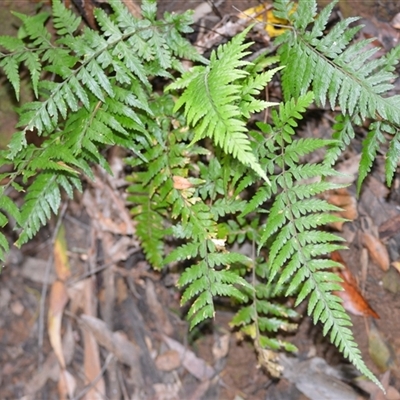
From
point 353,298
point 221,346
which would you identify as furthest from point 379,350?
point 221,346

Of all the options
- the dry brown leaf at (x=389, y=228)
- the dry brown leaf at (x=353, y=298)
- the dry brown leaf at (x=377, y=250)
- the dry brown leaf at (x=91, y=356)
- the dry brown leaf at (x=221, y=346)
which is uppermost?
the dry brown leaf at (x=389, y=228)

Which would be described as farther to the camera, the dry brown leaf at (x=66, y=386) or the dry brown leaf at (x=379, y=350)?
the dry brown leaf at (x=66, y=386)

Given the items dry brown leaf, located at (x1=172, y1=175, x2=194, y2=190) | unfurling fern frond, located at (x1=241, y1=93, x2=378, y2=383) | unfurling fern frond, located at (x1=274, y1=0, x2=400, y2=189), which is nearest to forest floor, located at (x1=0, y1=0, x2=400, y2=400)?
unfurling fern frond, located at (x1=274, y1=0, x2=400, y2=189)

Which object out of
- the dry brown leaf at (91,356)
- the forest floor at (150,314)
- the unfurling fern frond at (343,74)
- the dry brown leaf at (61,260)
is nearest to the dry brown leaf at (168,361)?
the forest floor at (150,314)

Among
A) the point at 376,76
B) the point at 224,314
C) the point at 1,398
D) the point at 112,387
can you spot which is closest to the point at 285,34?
the point at 376,76

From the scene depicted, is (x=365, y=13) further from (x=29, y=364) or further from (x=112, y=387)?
(x=29, y=364)

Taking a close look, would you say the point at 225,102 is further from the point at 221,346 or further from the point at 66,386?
the point at 66,386

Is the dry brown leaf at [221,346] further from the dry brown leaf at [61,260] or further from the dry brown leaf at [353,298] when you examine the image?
the dry brown leaf at [61,260]
